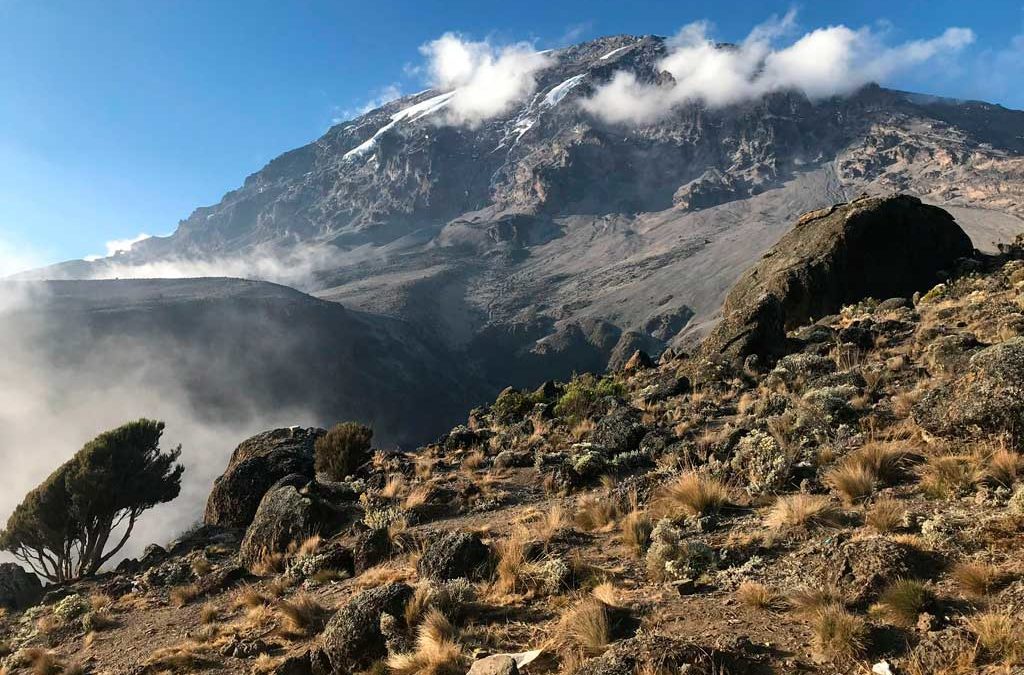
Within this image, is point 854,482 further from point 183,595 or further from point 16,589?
point 16,589

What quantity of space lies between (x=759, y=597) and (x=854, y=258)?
85.5 feet

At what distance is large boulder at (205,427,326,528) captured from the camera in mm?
13617

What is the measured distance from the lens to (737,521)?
592 cm

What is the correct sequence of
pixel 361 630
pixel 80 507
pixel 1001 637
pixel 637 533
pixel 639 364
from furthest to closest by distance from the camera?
pixel 639 364, pixel 80 507, pixel 637 533, pixel 361 630, pixel 1001 637

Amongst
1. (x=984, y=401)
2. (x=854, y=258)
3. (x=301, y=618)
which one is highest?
(x=854, y=258)

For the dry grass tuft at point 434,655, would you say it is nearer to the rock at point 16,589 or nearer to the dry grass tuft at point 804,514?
the dry grass tuft at point 804,514

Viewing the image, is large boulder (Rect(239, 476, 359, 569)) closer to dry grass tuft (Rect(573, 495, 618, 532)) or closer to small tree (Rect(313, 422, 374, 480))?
small tree (Rect(313, 422, 374, 480))

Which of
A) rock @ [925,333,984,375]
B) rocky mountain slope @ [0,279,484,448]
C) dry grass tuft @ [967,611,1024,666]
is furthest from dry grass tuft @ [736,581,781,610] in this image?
rocky mountain slope @ [0,279,484,448]

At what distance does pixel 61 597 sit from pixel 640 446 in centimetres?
1148

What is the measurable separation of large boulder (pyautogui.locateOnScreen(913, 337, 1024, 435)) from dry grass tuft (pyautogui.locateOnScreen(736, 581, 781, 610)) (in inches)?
136

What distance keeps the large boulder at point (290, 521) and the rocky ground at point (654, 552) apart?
0.14 ft

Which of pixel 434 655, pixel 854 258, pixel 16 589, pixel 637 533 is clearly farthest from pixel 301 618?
pixel 854 258

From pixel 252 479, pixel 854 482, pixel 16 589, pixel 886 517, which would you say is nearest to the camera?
pixel 886 517

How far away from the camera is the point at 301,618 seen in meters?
5.95
